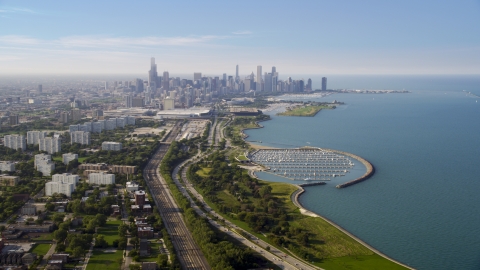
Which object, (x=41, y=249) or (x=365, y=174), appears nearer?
(x=41, y=249)

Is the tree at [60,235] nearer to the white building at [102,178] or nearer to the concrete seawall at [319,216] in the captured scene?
the white building at [102,178]

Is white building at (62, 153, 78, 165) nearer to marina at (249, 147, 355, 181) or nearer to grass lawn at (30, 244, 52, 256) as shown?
marina at (249, 147, 355, 181)

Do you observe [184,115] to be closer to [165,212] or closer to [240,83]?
[165,212]

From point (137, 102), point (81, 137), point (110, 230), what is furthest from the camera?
point (137, 102)

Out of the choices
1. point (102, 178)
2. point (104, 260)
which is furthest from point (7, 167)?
point (104, 260)

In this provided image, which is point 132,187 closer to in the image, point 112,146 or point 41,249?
point 41,249

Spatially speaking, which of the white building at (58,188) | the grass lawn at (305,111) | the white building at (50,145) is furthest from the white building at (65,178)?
the grass lawn at (305,111)

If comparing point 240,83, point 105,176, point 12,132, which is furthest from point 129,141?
point 240,83
